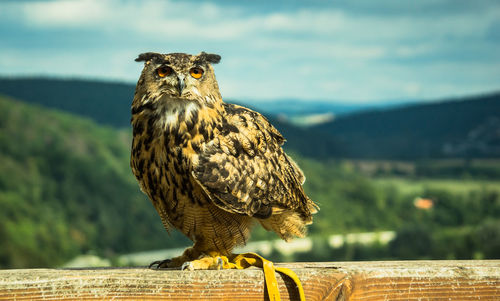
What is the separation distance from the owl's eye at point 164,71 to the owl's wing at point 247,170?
15.3 inches

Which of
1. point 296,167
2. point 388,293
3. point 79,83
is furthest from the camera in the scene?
point 79,83

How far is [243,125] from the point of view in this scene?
9.75 feet

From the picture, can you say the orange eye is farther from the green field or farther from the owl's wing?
the green field

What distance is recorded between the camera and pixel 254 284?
2.06 m

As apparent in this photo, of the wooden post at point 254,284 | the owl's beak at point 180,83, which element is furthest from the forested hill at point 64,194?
the wooden post at point 254,284

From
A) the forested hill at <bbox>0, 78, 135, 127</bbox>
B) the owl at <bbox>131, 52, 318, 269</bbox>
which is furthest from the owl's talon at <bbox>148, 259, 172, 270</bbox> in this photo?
the forested hill at <bbox>0, 78, 135, 127</bbox>

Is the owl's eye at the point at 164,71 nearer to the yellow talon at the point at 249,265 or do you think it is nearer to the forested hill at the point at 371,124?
the yellow talon at the point at 249,265

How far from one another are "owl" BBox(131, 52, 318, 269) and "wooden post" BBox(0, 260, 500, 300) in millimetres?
494

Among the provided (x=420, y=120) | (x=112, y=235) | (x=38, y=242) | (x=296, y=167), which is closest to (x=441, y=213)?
(x=420, y=120)

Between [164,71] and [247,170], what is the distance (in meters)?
0.69

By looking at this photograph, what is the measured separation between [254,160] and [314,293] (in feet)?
3.50

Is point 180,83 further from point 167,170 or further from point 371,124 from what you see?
point 371,124

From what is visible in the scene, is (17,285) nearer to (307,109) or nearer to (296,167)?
(296,167)

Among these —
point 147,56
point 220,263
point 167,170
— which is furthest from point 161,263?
point 147,56
